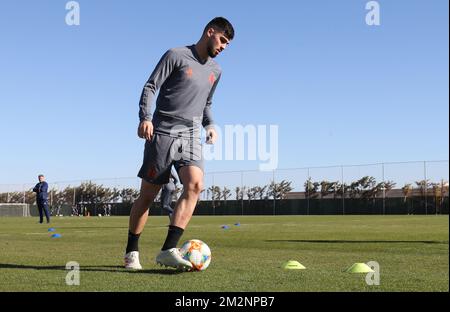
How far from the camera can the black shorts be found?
5.61 m

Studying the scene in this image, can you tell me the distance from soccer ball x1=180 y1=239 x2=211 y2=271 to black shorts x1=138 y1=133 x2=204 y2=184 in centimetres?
63

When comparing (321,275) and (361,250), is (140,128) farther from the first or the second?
(361,250)

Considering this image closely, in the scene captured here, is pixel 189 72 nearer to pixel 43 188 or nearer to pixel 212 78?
pixel 212 78

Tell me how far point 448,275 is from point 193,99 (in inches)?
103

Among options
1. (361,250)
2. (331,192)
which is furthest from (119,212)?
(361,250)

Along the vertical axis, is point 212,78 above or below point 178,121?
above

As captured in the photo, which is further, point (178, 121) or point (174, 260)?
point (178, 121)

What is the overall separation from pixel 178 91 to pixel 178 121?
0.27 m

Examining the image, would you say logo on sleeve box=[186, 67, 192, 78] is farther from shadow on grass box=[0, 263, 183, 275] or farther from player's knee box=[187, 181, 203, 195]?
shadow on grass box=[0, 263, 183, 275]

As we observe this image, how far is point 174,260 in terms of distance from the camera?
5.23 meters

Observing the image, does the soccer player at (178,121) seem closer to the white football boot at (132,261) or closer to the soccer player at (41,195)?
the white football boot at (132,261)

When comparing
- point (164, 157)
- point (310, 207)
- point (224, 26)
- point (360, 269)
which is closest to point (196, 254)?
point (164, 157)

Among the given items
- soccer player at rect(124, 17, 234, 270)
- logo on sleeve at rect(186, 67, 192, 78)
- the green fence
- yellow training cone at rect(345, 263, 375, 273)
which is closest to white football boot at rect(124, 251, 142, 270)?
soccer player at rect(124, 17, 234, 270)

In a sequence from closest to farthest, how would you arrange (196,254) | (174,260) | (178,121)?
(174,260) → (196,254) → (178,121)
